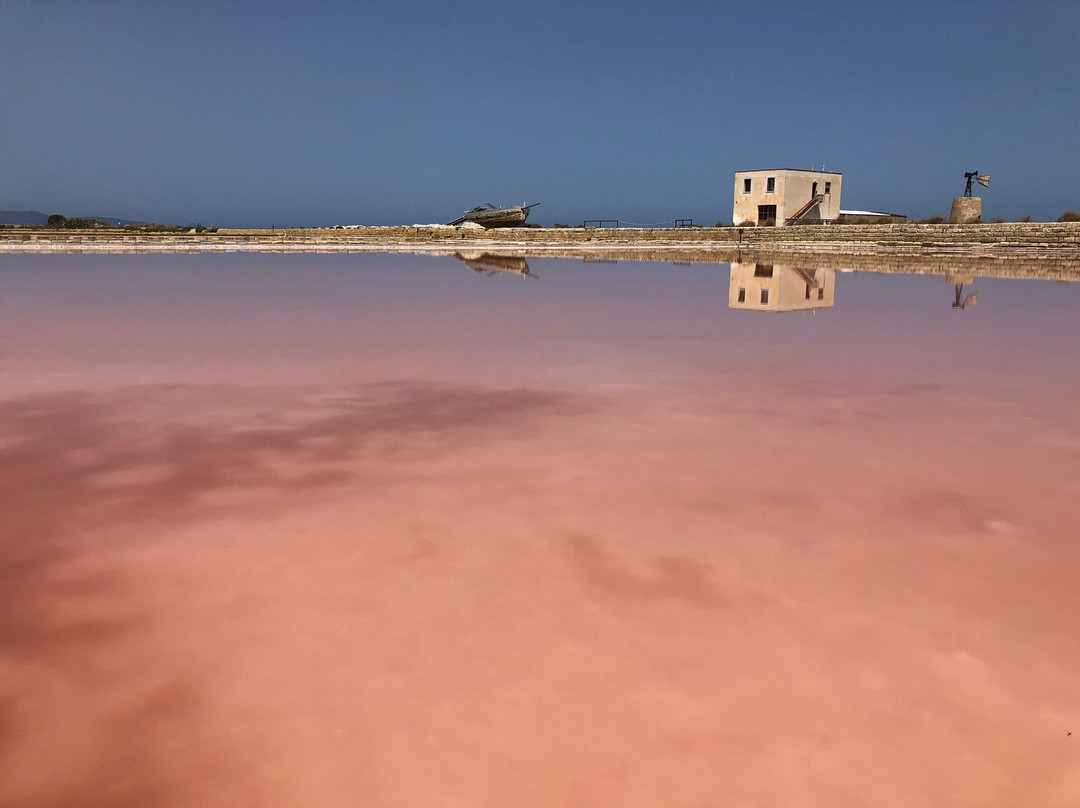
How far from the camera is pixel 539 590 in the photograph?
2.64 metres

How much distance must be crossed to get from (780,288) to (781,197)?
33.3 meters

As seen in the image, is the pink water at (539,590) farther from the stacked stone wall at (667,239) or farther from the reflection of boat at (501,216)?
the reflection of boat at (501,216)

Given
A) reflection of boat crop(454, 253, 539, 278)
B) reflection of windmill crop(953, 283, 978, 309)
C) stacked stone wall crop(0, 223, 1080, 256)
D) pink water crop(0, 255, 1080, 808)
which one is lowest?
pink water crop(0, 255, 1080, 808)

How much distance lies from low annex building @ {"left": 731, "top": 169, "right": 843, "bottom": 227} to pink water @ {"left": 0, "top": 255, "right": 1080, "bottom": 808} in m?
40.9

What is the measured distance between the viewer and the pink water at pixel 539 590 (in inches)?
73.4

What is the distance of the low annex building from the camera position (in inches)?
1727

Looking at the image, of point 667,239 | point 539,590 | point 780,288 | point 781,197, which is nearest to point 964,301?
point 780,288

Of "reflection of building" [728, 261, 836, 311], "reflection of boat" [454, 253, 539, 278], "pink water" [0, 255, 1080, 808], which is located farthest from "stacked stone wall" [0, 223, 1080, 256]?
"pink water" [0, 255, 1080, 808]

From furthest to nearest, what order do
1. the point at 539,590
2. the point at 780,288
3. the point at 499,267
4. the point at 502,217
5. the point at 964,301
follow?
the point at 502,217, the point at 499,267, the point at 780,288, the point at 964,301, the point at 539,590

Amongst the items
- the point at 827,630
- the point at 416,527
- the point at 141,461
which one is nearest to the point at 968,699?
the point at 827,630

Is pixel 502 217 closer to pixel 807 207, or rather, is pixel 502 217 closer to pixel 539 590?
pixel 807 207

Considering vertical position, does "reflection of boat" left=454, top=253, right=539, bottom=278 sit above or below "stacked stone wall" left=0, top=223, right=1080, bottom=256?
below

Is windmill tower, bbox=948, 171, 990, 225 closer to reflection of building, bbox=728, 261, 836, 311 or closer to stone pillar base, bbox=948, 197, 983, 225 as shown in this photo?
stone pillar base, bbox=948, 197, 983, 225

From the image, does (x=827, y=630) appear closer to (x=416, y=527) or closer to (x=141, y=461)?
(x=416, y=527)
